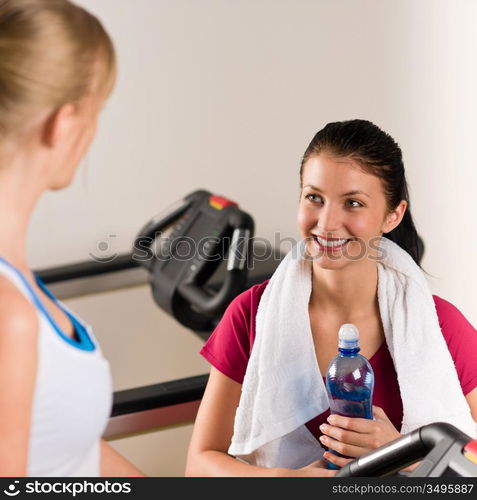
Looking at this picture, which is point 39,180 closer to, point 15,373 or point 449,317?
point 15,373

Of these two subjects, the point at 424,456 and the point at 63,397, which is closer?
the point at 63,397

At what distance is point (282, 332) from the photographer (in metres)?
1.13

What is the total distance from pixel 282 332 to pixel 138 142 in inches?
77.4

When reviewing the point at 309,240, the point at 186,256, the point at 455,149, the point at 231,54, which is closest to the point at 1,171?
the point at 309,240

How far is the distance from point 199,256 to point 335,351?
4.45 ft

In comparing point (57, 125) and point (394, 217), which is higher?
point (57, 125)

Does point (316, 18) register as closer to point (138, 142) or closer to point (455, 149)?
point (138, 142)

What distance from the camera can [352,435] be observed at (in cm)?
104

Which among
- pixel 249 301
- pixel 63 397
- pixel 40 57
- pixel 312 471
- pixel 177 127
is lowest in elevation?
pixel 177 127

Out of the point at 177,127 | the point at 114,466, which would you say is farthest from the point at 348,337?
the point at 177,127

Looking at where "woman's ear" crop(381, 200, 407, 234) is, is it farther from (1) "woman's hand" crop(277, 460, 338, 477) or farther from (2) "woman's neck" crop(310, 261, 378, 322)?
(1) "woman's hand" crop(277, 460, 338, 477)

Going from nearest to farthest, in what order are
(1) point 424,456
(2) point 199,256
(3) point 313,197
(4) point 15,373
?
(4) point 15,373 → (1) point 424,456 → (3) point 313,197 → (2) point 199,256

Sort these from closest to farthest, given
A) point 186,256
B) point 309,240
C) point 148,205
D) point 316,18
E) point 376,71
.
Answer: point 309,240
point 376,71
point 186,256
point 316,18
point 148,205

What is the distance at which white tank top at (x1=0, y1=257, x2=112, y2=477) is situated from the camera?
25.8 inches
